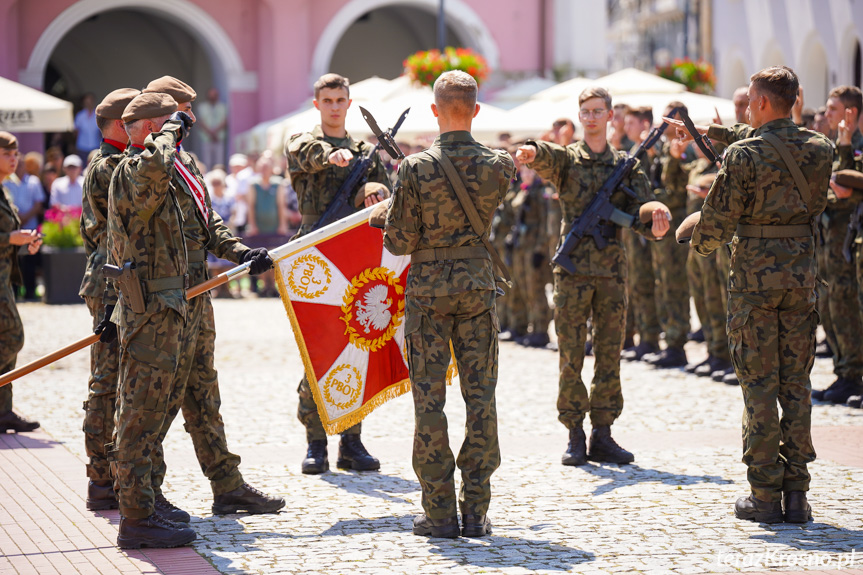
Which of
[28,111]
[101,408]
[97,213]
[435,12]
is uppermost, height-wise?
[435,12]

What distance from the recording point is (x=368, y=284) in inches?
284

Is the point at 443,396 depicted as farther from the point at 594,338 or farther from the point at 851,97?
the point at 851,97

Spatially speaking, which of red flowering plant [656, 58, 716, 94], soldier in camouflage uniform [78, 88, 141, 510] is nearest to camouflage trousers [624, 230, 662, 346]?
soldier in camouflage uniform [78, 88, 141, 510]

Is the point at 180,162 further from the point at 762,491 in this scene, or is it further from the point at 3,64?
the point at 3,64

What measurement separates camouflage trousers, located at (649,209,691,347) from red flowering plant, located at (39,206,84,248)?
32.0 feet

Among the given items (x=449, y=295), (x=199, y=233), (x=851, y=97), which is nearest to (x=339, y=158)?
(x=199, y=233)

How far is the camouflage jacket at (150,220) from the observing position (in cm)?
567

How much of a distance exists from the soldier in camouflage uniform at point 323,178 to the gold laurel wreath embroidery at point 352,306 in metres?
0.48

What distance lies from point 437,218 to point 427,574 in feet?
5.59

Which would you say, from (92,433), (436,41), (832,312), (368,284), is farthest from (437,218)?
(436,41)

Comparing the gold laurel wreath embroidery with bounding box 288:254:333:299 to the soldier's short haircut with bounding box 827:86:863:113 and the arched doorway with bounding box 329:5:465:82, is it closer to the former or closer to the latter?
the soldier's short haircut with bounding box 827:86:863:113

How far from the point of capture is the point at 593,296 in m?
7.88

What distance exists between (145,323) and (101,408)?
3.94 ft

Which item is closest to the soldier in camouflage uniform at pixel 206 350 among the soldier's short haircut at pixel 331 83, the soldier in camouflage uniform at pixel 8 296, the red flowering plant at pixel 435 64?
the soldier's short haircut at pixel 331 83
